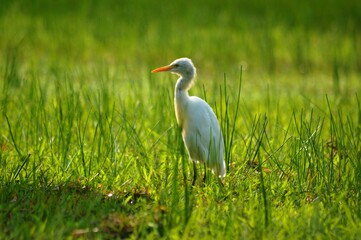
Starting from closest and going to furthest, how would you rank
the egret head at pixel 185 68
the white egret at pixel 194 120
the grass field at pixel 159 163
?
the grass field at pixel 159 163, the white egret at pixel 194 120, the egret head at pixel 185 68

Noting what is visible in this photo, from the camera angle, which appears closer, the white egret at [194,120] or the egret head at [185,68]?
the white egret at [194,120]

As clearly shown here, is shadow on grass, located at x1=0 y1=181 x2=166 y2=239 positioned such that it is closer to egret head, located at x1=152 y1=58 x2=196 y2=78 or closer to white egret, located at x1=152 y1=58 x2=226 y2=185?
white egret, located at x1=152 y1=58 x2=226 y2=185

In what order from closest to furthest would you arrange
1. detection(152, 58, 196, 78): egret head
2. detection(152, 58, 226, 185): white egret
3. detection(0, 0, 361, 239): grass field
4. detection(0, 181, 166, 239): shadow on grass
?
1. detection(0, 181, 166, 239): shadow on grass
2. detection(0, 0, 361, 239): grass field
3. detection(152, 58, 226, 185): white egret
4. detection(152, 58, 196, 78): egret head

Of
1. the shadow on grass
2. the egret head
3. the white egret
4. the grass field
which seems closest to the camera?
the shadow on grass

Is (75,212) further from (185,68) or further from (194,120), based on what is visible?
(185,68)

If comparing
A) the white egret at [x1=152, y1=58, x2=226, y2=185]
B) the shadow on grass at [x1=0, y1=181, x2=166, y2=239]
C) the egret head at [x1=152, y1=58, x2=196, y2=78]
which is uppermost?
the egret head at [x1=152, y1=58, x2=196, y2=78]

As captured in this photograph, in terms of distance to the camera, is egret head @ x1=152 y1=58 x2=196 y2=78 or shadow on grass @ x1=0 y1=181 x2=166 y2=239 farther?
egret head @ x1=152 y1=58 x2=196 y2=78

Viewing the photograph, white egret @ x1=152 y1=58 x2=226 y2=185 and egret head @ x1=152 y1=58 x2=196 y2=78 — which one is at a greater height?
egret head @ x1=152 y1=58 x2=196 y2=78

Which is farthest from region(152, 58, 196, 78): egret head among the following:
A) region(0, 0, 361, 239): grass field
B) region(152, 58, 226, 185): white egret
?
region(0, 0, 361, 239): grass field

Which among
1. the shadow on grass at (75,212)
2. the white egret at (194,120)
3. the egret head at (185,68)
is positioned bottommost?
the shadow on grass at (75,212)

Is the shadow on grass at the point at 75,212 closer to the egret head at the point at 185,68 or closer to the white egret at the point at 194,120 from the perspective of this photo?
the white egret at the point at 194,120

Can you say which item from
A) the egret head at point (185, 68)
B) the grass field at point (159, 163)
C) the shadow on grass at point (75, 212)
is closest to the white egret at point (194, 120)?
the egret head at point (185, 68)

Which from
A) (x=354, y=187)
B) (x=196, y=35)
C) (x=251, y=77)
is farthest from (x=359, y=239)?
(x=196, y=35)

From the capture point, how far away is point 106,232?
3.47 metres
